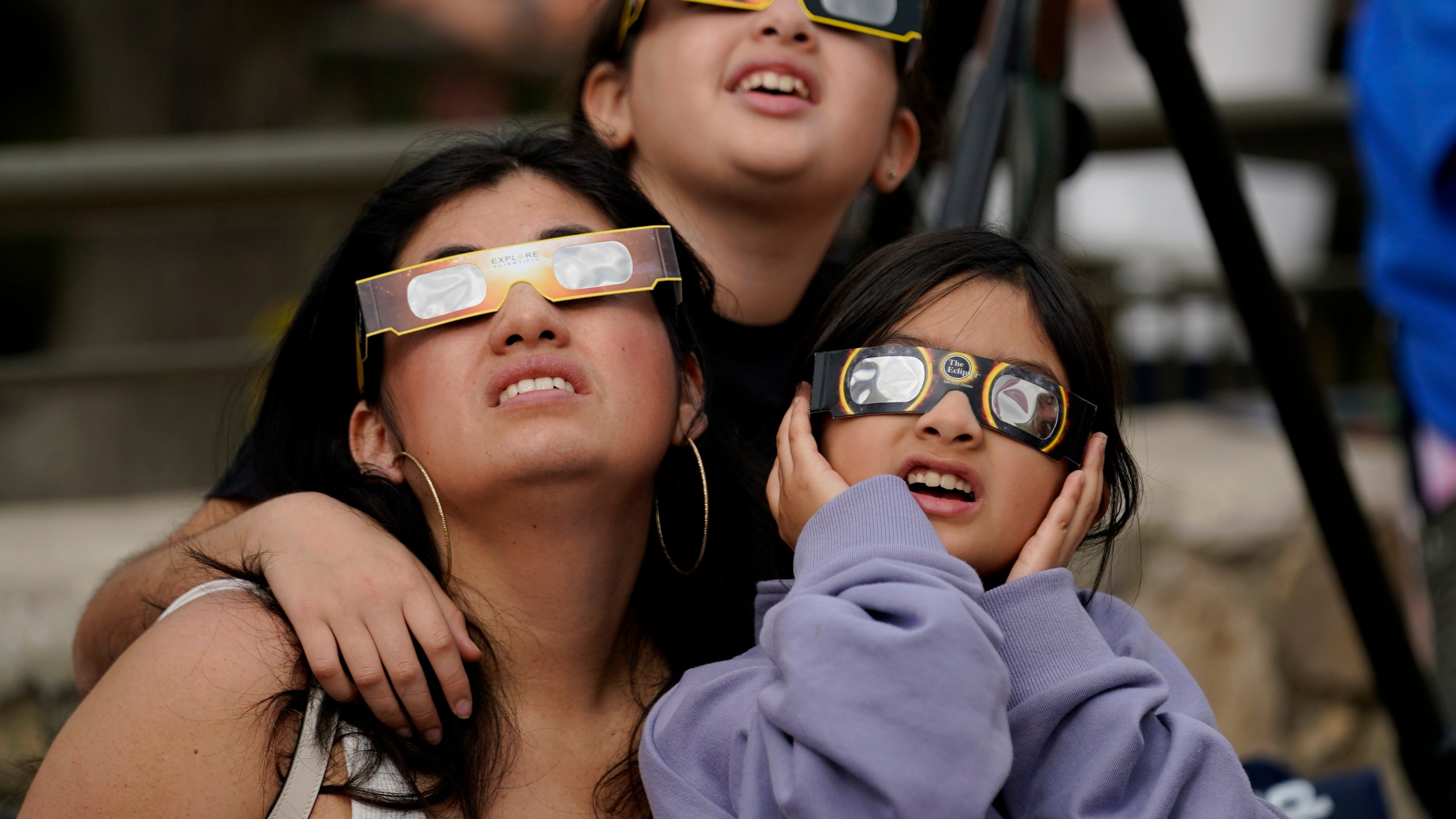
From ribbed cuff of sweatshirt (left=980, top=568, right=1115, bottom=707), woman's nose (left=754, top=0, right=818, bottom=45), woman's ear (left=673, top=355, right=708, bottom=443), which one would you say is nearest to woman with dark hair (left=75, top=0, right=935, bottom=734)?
woman's nose (left=754, top=0, right=818, bottom=45)

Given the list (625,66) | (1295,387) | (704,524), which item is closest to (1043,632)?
(704,524)

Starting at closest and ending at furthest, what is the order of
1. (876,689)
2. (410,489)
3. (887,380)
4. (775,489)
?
(876,689) → (887,380) → (775,489) → (410,489)

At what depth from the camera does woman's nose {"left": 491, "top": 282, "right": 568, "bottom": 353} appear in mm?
1517

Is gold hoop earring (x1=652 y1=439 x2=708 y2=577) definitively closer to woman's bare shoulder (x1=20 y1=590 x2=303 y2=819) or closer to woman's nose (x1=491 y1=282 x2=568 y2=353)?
woman's nose (x1=491 y1=282 x2=568 y2=353)

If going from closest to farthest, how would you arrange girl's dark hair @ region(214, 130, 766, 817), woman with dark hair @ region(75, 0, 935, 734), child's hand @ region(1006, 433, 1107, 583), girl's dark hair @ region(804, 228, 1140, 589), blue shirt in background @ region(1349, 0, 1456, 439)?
child's hand @ region(1006, 433, 1107, 583)
girl's dark hair @ region(804, 228, 1140, 589)
girl's dark hair @ region(214, 130, 766, 817)
woman with dark hair @ region(75, 0, 935, 734)
blue shirt in background @ region(1349, 0, 1456, 439)

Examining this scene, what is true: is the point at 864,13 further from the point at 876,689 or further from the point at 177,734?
the point at 177,734

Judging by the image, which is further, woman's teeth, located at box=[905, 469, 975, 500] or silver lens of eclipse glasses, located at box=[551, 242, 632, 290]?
silver lens of eclipse glasses, located at box=[551, 242, 632, 290]

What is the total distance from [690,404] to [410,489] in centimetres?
38

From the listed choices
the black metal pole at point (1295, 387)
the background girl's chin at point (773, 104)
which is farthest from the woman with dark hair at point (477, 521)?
the black metal pole at point (1295, 387)

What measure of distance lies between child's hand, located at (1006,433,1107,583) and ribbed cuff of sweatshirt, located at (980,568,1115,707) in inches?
0.9

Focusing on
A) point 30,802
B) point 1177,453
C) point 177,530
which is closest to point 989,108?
point 177,530

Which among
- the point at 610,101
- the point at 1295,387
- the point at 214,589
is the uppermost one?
the point at 610,101

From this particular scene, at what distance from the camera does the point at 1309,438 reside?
6.93ft

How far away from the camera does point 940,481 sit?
1.41m
